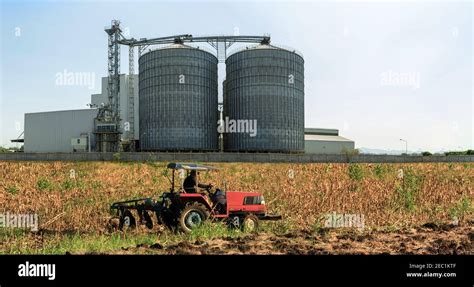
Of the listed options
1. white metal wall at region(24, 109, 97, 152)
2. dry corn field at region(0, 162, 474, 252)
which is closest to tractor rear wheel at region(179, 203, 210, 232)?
dry corn field at region(0, 162, 474, 252)

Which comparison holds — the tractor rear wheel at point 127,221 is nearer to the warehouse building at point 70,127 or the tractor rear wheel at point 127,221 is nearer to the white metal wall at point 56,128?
the warehouse building at point 70,127

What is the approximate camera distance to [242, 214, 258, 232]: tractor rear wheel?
10.9 meters

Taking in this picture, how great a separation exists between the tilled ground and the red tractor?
4.21ft

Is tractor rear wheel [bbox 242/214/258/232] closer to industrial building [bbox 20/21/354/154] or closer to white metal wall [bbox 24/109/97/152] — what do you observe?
industrial building [bbox 20/21/354/154]

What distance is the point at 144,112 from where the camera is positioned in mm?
66938

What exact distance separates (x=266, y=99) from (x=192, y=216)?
182 ft

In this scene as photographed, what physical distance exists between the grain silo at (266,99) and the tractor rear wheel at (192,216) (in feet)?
176

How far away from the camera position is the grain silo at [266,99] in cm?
6425

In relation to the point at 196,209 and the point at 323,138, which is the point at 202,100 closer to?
the point at 323,138

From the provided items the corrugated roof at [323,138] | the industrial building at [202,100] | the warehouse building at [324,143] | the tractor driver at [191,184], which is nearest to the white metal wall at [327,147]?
the warehouse building at [324,143]

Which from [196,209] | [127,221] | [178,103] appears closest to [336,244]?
[196,209]

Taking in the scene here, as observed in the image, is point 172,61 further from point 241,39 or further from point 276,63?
point 276,63

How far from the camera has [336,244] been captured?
905 centimetres
